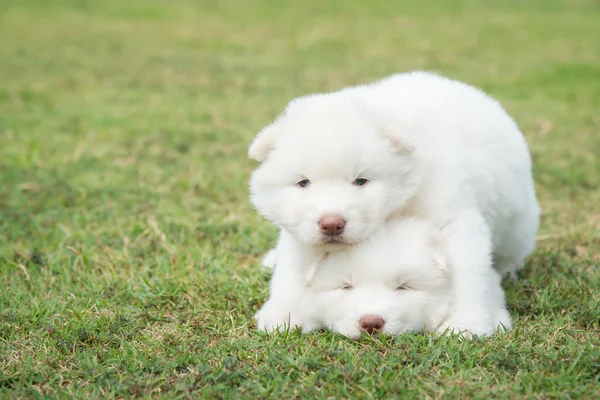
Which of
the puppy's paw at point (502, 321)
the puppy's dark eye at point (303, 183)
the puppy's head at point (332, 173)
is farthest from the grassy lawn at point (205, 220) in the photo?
the puppy's dark eye at point (303, 183)

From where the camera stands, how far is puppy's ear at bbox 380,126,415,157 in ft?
12.5

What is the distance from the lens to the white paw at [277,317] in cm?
388

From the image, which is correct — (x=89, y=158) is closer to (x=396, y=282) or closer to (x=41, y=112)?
(x=41, y=112)

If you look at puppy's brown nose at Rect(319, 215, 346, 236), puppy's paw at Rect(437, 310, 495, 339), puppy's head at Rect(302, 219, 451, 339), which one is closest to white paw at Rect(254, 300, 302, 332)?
puppy's head at Rect(302, 219, 451, 339)

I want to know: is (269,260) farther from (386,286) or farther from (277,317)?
(386,286)

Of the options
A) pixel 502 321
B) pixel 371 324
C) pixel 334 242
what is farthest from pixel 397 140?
pixel 502 321

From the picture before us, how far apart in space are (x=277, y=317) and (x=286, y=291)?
0.17 meters

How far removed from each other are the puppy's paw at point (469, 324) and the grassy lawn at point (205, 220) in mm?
122

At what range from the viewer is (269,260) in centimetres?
489

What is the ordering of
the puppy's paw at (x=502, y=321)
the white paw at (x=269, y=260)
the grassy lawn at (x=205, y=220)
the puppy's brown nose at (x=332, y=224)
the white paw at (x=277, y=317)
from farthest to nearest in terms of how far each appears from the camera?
the white paw at (x=269, y=260) < the white paw at (x=277, y=317) < the puppy's paw at (x=502, y=321) < the puppy's brown nose at (x=332, y=224) < the grassy lawn at (x=205, y=220)

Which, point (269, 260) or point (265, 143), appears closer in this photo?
point (265, 143)

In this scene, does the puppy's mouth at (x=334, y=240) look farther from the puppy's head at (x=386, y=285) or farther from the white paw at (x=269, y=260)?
the white paw at (x=269, y=260)

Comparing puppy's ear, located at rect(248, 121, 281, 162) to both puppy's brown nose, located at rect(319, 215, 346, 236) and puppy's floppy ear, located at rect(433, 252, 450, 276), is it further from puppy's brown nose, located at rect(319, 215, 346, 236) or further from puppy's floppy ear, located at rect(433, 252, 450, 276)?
puppy's floppy ear, located at rect(433, 252, 450, 276)

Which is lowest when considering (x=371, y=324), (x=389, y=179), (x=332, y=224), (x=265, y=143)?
(x=371, y=324)
